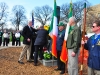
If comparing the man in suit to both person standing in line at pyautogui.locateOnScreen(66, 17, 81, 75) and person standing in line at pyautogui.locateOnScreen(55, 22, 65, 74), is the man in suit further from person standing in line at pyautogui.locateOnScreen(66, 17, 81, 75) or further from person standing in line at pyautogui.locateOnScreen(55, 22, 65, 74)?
person standing in line at pyautogui.locateOnScreen(66, 17, 81, 75)

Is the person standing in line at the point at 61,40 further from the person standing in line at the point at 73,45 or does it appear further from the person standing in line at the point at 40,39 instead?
the person standing in line at the point at 73,45

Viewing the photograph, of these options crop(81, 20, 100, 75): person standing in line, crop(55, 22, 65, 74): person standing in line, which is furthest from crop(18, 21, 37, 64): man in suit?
crop(81, 20, 100, 75): person standing in line

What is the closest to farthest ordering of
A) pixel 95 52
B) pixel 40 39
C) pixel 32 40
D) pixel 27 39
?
1. pixel 95 52
2. pixel 40 39
3. pixel 27 39
4. pixel 32 40

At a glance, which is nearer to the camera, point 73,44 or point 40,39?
point 73,44

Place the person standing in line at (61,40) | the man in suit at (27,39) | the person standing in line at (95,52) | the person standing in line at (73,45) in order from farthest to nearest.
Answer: the man in suit at (27,39) → the person standing in line at (61,40) → the person standing in line at (73,45) → the person standing in line at (95,52)

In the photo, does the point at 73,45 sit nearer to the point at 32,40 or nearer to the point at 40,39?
the point at 40,39

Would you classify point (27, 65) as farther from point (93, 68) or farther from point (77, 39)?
point (93, 68)

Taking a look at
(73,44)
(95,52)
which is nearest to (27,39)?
(73,44)

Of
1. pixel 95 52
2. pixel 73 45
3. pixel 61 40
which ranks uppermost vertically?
pixel 61 40

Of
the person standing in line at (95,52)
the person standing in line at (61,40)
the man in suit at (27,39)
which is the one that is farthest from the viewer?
the man in suit at (27,39)

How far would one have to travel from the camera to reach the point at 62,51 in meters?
7.56

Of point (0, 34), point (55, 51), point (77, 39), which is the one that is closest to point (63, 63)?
point (55, 51)

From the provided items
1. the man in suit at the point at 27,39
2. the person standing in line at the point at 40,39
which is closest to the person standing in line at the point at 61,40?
the person standing in line at the point at 40,39

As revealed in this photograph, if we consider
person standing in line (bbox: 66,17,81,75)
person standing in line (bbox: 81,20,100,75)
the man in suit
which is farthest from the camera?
the man in suit
